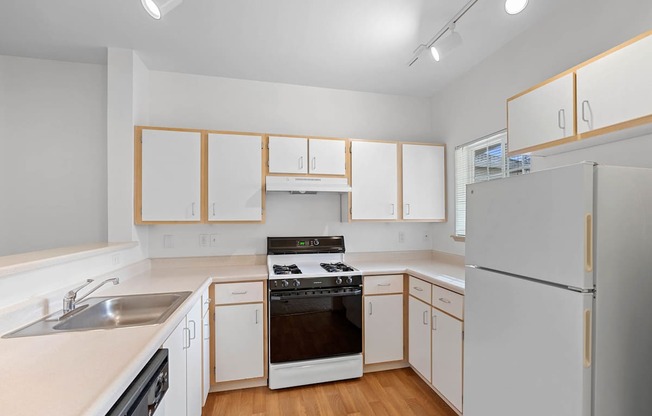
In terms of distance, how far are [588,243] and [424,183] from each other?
2018 mm

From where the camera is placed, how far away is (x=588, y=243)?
1.10m

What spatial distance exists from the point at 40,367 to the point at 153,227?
195 cm

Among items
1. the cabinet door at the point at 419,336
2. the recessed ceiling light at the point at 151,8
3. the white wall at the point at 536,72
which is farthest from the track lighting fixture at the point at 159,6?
the cabinet door at the point at 419,336

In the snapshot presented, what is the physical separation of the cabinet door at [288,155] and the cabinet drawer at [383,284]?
1.16m

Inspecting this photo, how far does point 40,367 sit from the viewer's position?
96 centimetres

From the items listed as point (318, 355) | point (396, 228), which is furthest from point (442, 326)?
point (396, 228)

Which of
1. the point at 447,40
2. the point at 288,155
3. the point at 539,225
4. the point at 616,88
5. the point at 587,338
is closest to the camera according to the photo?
the point at 587,338

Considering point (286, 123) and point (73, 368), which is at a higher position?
point (286, 123)

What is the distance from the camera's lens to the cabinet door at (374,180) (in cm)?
290

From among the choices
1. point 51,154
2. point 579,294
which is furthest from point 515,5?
point 51,154

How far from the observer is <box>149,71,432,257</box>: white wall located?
282cm

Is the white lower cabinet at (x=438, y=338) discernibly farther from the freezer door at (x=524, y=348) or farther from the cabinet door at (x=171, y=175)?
the cabinet door at (x=171, y=175)

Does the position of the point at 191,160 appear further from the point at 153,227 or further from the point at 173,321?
the point at 173,321

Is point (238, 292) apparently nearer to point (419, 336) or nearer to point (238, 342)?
point (238, 342)
